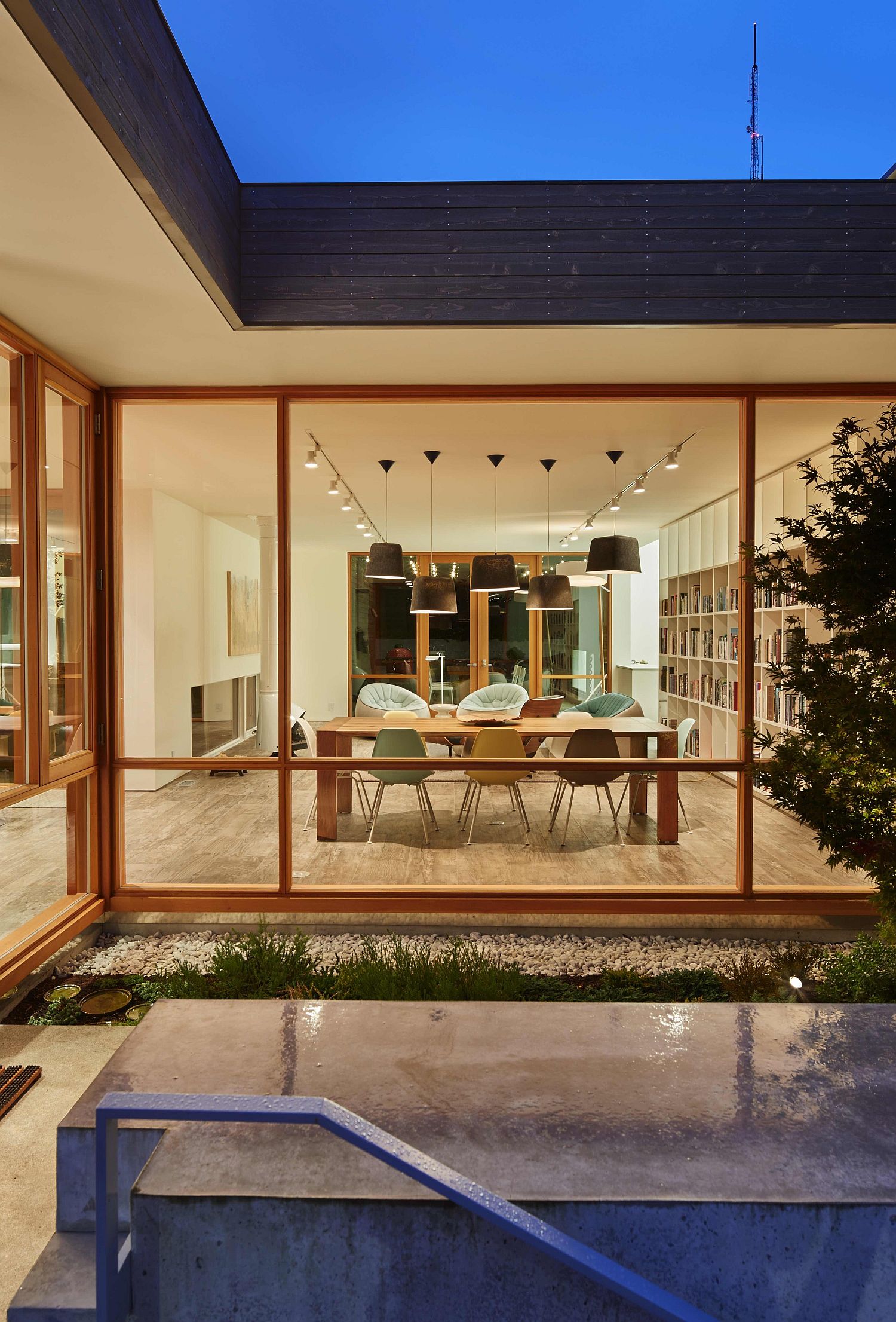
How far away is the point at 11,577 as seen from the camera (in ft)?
11.9

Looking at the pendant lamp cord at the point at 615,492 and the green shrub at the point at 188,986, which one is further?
the pendant lamp cord at the point at 615,492

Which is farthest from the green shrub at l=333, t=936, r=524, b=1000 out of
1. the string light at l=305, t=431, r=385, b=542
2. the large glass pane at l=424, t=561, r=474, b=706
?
the string light at l=305, t=431, r=385, b=542

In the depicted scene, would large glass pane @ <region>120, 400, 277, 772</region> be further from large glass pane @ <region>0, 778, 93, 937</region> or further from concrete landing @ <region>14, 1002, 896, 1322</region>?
concrete landing @ <region>14, 1002, 896, 1322</region>

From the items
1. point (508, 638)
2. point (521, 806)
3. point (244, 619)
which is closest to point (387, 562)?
point (508, 638)

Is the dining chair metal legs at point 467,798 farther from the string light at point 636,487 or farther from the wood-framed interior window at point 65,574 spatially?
the string light at point 636,487

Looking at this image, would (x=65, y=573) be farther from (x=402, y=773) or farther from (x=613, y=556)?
(x=613, y=556)

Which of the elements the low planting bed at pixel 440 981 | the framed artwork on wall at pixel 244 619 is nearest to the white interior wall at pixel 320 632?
the framed artwork on wall at pixel 244 619

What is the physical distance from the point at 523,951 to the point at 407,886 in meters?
0.70

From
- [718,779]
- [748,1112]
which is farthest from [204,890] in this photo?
[748,1112]

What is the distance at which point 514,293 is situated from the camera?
3.46 meters

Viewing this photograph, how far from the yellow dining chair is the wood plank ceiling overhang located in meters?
2.39

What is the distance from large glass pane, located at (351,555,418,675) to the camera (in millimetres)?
6246

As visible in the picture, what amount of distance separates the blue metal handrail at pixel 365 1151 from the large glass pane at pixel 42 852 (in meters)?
2.37

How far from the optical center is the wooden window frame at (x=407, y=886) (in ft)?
14.6
